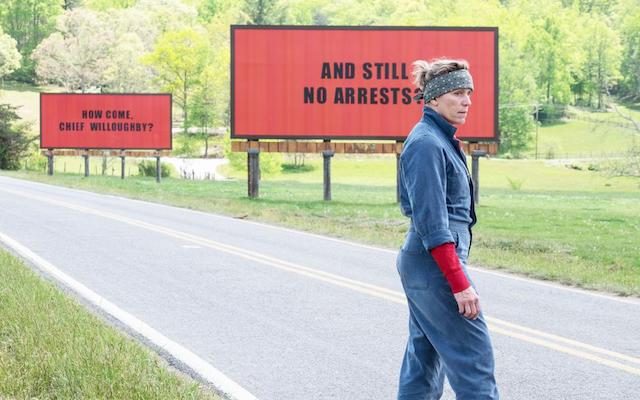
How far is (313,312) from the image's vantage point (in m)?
9.84

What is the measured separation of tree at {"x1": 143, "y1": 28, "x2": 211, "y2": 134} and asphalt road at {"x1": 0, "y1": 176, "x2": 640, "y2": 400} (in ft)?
205

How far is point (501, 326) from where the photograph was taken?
29.9ft

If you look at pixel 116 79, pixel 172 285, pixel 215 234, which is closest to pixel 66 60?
pixel 116 79

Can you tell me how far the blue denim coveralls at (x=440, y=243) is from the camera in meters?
4.57

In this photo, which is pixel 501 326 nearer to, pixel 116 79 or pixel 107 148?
pixel 107 148

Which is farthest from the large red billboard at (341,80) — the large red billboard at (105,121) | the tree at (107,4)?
the tree at (107,4)

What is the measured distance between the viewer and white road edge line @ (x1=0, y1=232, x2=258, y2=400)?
674cm

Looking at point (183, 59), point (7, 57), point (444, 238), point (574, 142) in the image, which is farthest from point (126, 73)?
point (444, 238)

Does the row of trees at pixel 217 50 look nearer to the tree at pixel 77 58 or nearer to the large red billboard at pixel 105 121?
the tree at pixel 77 58

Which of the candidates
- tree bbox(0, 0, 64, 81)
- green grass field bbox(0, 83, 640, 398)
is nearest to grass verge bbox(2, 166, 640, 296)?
green grass field bbox(0, 83, 640, 398)

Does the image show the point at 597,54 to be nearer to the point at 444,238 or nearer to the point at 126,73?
the point at 126,73

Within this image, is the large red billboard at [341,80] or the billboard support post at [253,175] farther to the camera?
the billboard support post at [253,175]

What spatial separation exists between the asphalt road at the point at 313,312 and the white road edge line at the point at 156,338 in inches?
3.6

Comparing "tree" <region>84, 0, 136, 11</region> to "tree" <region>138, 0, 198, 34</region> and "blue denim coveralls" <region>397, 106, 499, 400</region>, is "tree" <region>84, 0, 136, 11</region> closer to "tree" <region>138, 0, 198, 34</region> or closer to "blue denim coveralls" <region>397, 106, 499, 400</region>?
"tree" <region>138, 0, 198, 34</region>
